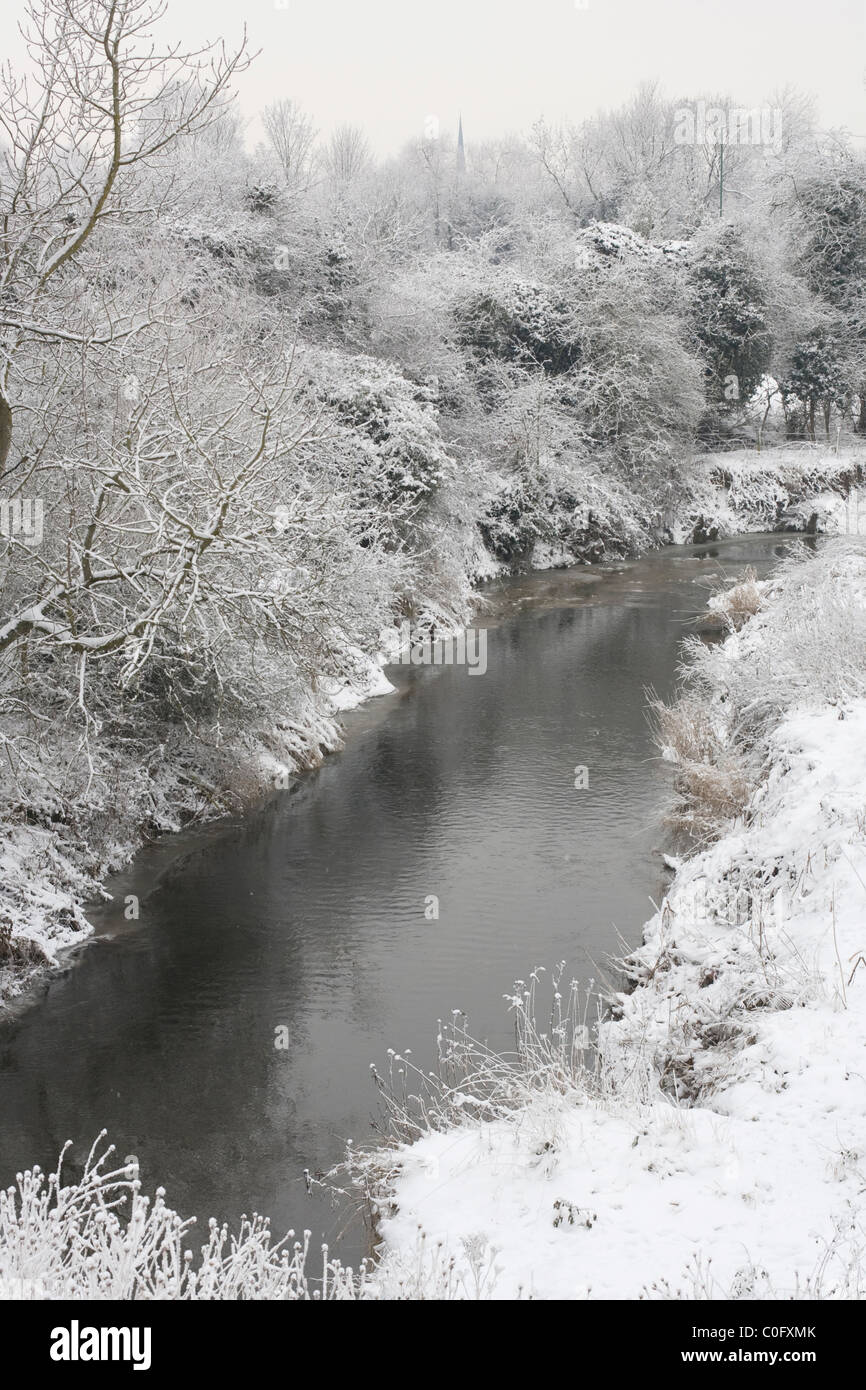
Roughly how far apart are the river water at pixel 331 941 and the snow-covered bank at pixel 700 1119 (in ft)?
2.53

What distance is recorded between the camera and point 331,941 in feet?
34.7

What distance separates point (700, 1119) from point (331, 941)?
5280mm

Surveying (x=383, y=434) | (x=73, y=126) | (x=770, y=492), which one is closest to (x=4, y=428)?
(x=73, y=126)

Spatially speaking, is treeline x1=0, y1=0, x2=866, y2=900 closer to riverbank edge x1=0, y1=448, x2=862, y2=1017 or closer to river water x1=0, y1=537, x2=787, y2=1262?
riverbank edge x1=0, y1=448, x2=862, y2=1017

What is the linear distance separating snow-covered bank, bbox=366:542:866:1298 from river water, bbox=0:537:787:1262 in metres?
0.77

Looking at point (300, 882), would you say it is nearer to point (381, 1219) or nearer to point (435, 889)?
point (435, 889)

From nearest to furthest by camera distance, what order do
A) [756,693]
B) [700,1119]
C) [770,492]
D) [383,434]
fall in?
1. [700,1119]
2. [756,693]
3. [383,434]
4. [770,492]

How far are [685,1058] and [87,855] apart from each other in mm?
7332

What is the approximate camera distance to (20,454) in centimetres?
1088

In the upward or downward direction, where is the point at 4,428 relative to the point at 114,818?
upward

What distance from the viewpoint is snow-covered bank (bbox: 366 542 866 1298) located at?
4.67m

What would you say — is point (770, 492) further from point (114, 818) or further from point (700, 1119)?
point (700, 1119)

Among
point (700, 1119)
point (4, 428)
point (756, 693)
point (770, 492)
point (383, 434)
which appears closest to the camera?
point (700, 1119)

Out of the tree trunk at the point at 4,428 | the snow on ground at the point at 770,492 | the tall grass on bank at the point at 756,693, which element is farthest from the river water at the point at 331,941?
the snow on ground at the point at 770,492
